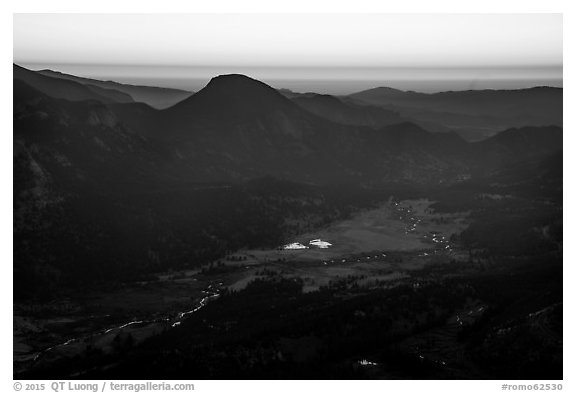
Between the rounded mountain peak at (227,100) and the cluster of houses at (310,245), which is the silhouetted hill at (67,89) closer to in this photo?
the rounded mountain peak at (227,100)

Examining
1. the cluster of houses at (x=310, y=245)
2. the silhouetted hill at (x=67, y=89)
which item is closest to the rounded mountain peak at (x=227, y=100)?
the silhouetted hill at (x=67, y=89)

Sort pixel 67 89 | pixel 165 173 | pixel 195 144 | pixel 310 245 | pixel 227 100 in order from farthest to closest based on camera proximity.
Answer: pixel 227 100
pixel 195 144
pixel 67 89
pixel 165 173
pixel 310 245

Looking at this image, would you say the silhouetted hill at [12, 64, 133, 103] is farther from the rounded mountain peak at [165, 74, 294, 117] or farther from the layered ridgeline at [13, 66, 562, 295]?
the rounded mountain peak at [165, 74, 294, 117]

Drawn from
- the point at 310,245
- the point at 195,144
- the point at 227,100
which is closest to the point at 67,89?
the point at 195,144

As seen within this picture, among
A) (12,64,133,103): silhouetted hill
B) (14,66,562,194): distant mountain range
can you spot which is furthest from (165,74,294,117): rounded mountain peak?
(12,64,133,103): silhouetted hill

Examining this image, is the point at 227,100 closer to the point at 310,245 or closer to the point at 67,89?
the point at 67,89
